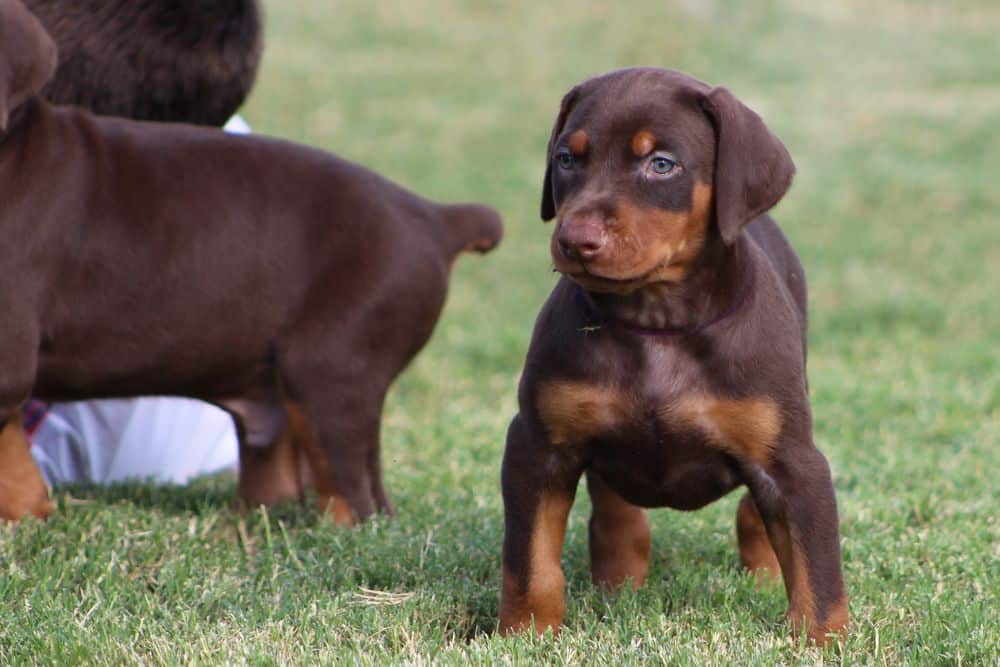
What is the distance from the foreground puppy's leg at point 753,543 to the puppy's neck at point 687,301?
3.02 feet

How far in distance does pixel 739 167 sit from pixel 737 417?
1.88 ft

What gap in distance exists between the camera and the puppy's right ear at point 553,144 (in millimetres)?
3484

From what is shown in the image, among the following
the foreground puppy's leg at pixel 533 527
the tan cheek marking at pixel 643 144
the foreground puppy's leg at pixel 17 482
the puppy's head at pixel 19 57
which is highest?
the tan cheek marking at pixel 643 144

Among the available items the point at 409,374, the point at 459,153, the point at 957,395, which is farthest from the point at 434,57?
the point at 957,395

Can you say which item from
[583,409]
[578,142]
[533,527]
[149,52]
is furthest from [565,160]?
[149,52]

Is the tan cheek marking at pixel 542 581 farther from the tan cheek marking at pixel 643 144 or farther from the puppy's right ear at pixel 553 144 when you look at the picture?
the tan cheek marking at pixel 643 144

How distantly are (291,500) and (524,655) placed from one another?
6.26 ft

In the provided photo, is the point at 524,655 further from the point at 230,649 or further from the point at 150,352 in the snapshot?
the point at 150,352

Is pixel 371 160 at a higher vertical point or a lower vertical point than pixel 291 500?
lower

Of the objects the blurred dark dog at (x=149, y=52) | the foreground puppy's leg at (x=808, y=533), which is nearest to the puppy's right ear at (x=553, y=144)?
the foreground puppy's leg at (x=808, y=533)

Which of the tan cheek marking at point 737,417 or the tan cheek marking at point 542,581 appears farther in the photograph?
the tan cheek marking at point 542,581

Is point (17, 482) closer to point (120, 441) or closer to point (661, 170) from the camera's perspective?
point (120, 441)

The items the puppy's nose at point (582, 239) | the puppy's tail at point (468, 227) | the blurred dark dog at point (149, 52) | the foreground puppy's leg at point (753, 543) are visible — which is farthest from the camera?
the blurred dark dog at point (149, 52)

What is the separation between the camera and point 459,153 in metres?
14.9
